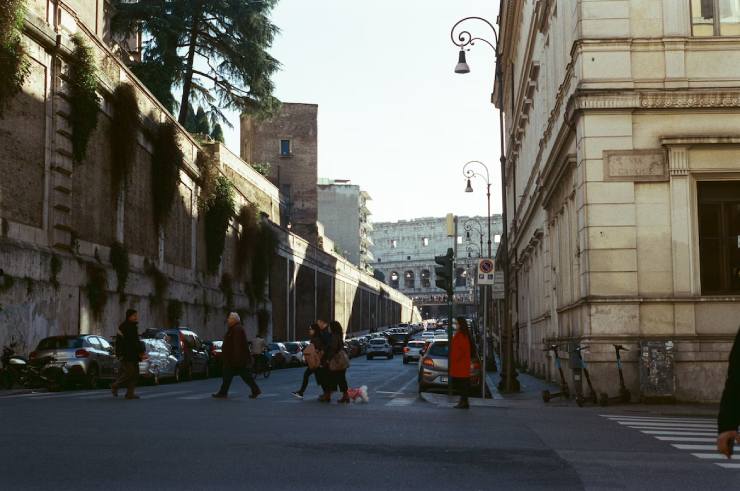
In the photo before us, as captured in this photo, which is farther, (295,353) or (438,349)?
(295,353)

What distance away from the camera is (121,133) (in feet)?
123

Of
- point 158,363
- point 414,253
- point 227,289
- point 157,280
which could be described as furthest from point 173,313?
point 414,253

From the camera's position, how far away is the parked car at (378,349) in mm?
66250

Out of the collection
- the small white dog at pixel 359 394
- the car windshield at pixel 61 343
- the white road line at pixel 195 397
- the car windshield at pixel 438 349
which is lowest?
the white road line at pixel 195 397

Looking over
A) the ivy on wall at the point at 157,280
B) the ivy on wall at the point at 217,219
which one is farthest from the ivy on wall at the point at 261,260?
the ivy on wall at the point at 157,280

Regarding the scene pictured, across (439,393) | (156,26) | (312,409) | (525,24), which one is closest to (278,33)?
(156,26)

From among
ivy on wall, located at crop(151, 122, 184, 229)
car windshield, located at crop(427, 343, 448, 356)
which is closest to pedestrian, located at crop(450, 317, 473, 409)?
car windshield, located at crop(427, 343, 448, 356)

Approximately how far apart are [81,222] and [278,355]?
1863cm

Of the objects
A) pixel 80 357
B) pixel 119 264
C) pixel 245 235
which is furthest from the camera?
pixel 245 235

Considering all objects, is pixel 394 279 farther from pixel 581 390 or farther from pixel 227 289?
pixel 581 390

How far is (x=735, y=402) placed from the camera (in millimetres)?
4625

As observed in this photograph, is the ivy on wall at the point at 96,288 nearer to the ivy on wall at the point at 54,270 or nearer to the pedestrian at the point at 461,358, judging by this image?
the ivy on wall at the point at 54,270

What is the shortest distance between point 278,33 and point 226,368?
36.1m

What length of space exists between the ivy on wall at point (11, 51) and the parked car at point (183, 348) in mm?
9232
